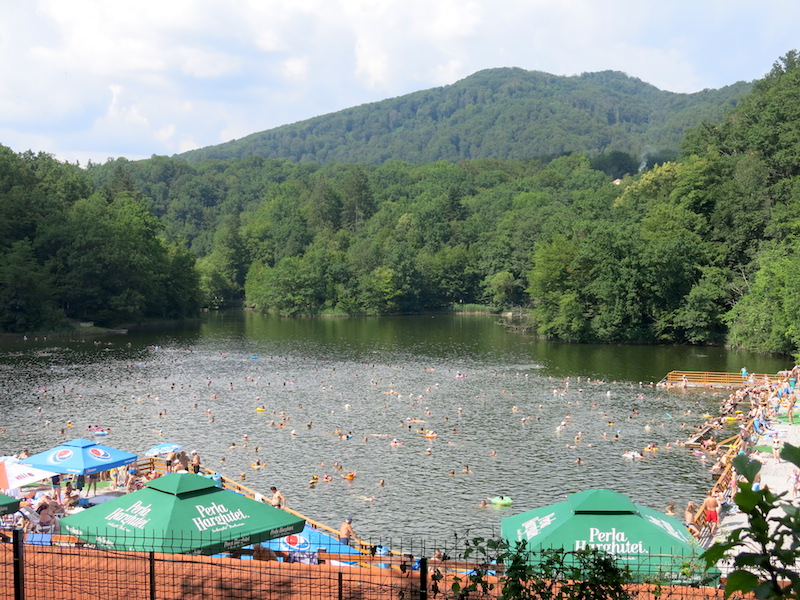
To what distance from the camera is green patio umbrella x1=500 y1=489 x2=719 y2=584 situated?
47.1ft

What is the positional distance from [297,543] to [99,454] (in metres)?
8.42

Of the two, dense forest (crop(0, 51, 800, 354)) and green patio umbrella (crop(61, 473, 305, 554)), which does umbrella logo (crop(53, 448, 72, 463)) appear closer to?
green patio umbrella (crop(61, 473, 305, 554))

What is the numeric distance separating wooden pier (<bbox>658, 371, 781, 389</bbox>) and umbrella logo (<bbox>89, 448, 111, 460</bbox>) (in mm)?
34607

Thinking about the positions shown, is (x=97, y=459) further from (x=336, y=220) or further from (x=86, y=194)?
(x=336, y=220)

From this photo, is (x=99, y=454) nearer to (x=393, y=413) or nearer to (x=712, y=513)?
(x=712, y=513)

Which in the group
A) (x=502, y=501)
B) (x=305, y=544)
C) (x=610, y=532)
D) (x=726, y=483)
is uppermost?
(x=610, y=532)

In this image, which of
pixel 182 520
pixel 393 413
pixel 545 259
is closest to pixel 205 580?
pixel 182 520

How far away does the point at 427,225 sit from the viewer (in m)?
143

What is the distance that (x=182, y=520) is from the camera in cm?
1491

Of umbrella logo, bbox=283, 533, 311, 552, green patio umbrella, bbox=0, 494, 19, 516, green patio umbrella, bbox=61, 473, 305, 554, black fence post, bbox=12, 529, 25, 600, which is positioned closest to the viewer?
black fence post, bbox=12, 529, 25, 600

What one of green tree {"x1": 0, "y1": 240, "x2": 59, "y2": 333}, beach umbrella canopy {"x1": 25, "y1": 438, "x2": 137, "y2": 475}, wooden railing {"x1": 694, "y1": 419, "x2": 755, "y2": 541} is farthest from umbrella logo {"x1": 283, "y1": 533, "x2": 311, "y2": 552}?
green tree {"x1": 0, "y1": 240, "x2": 59, "y2": 333}

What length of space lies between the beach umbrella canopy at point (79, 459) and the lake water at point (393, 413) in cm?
658

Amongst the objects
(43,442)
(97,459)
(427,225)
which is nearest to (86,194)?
(427,225)

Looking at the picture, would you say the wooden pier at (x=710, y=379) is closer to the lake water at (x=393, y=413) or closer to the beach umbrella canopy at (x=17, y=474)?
the lake water at (x=393, y=413)
